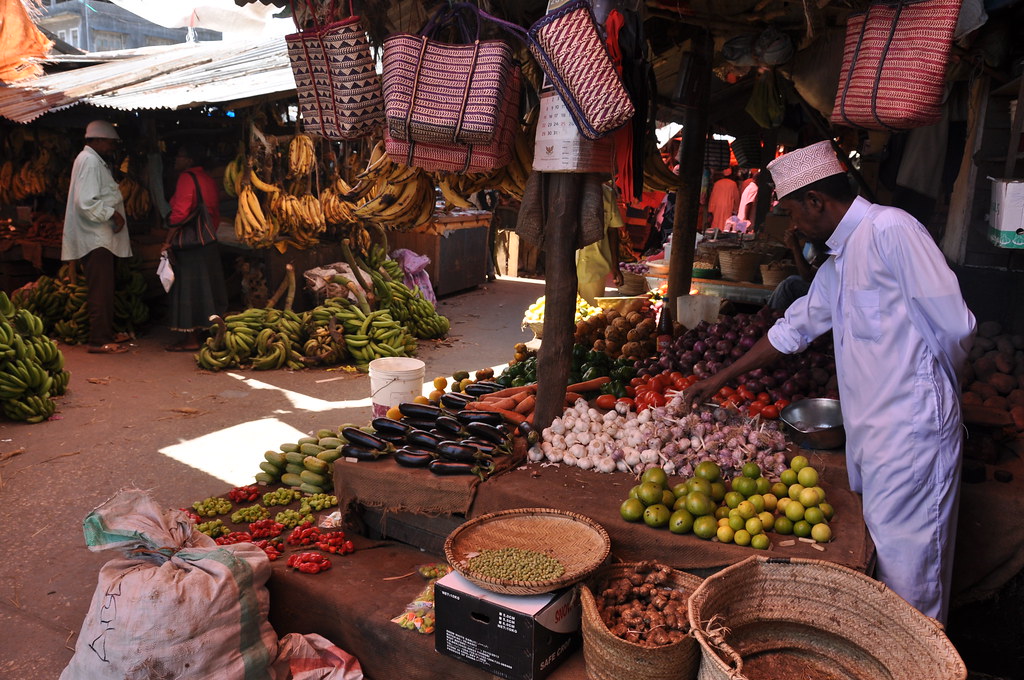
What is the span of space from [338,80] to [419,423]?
175 centimetres

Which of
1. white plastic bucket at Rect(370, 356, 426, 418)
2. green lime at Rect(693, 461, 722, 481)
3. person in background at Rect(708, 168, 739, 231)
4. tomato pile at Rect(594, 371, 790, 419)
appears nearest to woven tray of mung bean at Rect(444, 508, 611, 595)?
green lime at Rect(693, 461, 722, 481)

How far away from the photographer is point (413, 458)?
3475 mm

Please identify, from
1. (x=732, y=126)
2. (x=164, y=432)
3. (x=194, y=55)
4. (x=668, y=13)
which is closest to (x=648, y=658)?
(x=668, y=13)

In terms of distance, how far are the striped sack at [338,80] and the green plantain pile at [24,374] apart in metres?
4.34

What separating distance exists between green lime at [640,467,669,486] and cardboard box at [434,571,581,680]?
2.08 ft

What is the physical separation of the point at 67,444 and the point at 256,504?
2670 mm

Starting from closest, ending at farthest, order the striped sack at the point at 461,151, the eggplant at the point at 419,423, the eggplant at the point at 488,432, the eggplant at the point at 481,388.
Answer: the striped sack at the point at 461,151 < the eggplant at the point at 488,432 < the eggplant at the point at 419,423 < the eggplant at the point at 481,388

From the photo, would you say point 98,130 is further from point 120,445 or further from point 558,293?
point 558,293

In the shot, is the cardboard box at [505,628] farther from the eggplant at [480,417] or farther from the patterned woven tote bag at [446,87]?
the patterned woven tote bag at [446,87]

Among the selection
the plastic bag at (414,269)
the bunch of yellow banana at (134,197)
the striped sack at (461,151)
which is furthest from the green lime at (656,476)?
the bunch of yellow banana at (134,197)

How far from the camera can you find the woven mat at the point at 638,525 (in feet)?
9.08

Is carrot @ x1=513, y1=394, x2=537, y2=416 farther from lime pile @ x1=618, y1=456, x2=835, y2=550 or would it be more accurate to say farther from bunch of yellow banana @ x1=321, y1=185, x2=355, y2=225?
bunch of yellow banana @ x1=321, y1=185, x2=355, y2=225

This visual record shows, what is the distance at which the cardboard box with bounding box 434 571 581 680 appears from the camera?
8.32 feet

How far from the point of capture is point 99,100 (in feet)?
26.7
